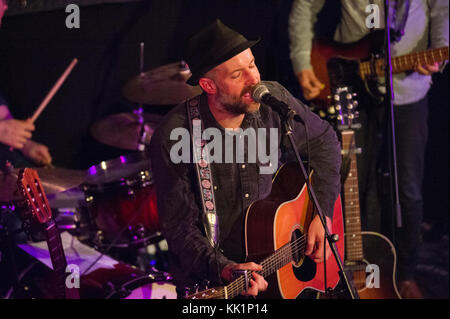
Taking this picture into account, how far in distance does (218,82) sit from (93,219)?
1.38 m

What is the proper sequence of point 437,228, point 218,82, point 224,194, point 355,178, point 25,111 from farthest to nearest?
point 437,228, point 25,111, point 355,178, point 224,194, point 218,82

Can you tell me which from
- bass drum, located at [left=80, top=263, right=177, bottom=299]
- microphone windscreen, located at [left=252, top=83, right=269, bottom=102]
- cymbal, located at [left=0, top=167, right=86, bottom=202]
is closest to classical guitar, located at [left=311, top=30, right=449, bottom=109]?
microphone windscreen, located at [left=252, top=83, right=269, bottom=102]

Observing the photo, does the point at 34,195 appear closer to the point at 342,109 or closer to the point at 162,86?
the point at 162,86

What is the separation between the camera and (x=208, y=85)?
2270 millimetres

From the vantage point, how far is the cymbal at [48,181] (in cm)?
249

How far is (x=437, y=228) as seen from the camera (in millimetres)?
4039

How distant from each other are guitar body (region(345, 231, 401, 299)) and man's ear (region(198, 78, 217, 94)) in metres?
1.41

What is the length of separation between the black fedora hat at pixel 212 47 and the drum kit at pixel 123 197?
16.8 inches

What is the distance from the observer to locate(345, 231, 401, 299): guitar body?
294 cm

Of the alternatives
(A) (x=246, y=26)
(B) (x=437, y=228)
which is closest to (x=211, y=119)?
(A) (x=246, y=26)

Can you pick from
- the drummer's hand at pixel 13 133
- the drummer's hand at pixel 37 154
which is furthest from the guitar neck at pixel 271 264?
the drummer's hand at pixel 37 154

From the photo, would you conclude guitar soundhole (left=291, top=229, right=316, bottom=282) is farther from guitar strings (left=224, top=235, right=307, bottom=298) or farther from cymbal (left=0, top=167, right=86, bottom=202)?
cymbal (left=0, top=167, right=86, bottom=202)

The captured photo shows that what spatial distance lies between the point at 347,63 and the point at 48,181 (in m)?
2.00
